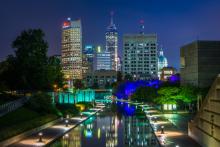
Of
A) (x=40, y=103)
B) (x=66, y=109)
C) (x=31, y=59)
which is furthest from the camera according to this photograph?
(x=66, y=109)

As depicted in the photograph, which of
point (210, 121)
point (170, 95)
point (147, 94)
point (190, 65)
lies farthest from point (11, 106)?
point (147, 94)

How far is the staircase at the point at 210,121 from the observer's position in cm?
3003

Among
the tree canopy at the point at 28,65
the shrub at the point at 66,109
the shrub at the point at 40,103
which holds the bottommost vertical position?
the shrub at the point at 66,109

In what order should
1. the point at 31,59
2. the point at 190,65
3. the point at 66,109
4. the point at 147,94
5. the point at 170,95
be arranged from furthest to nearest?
the point at 147,94, the point at 190,65, the point at 170,95, the point at 66,109, the point at 31,59

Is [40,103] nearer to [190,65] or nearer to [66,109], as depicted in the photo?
[66,109]

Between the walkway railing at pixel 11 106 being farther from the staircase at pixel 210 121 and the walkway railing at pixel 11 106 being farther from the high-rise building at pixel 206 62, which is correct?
the high-rise building at pixel 206 62

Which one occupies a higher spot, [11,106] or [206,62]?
[206,62]

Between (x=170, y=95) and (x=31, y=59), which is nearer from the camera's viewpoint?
(x=31, y=59)

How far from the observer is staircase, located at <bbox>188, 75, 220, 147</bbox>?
30031 millimetres

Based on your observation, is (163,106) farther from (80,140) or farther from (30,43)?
(80,140)

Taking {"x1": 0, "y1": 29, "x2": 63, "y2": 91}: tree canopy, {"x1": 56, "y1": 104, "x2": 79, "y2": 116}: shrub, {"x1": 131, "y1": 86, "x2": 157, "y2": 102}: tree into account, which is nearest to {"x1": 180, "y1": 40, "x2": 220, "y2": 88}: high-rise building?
{"x1": 131, "y1": 86, "x2": 157, "y2": 102}: tree

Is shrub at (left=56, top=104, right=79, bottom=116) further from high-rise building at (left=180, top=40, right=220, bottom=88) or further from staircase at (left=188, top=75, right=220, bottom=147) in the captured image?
staircase at (left=188, top=75, right=220, bottom=147)

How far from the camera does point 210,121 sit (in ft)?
106

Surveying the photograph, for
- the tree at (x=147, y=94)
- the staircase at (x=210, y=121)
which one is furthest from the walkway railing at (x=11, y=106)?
the tree at (x=147, y=94)
